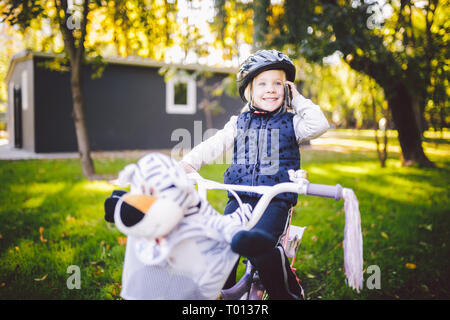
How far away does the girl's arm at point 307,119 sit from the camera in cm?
213

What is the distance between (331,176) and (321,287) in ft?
18.7

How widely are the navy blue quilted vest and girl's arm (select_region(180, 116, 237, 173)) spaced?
0.09 meters

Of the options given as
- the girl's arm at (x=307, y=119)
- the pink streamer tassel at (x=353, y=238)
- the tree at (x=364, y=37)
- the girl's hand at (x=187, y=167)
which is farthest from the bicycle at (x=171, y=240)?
the tree at (x=364, y=37)

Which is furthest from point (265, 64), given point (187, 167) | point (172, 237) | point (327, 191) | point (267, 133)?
point (172, 237)

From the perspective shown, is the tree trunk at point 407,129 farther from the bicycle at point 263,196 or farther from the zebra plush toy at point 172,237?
the zebra plush toy at point 172,237

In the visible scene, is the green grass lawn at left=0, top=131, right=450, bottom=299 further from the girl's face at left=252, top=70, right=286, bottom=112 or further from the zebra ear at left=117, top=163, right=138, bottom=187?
the zebra ear at left=117, top=163, right=138, bottom=187

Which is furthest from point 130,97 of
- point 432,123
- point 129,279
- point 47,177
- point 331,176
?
point 129,279

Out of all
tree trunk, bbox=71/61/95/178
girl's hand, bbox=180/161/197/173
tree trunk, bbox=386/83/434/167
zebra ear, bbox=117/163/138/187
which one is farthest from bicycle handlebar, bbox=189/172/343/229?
tree trunk, bbox=386/83/434/167

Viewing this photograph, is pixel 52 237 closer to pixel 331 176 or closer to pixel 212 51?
pixel 212 51

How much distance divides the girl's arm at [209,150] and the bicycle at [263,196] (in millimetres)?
143

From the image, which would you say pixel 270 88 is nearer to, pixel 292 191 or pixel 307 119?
pixel 307 119

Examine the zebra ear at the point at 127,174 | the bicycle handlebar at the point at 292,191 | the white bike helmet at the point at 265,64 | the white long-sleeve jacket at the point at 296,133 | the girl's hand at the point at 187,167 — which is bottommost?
the bicycle handlebar at the point at 292,191

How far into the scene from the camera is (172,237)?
136 centimetres

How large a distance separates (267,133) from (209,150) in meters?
0.43
